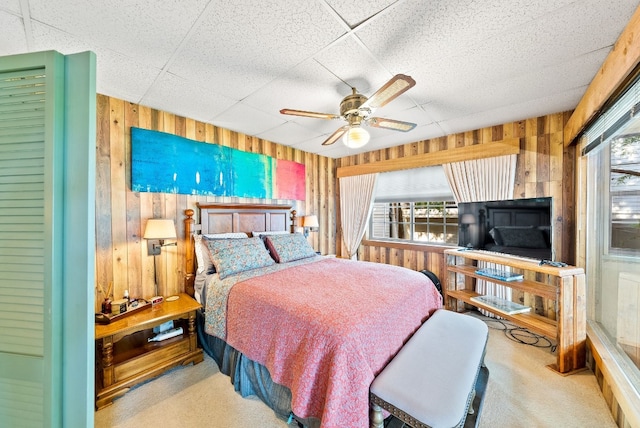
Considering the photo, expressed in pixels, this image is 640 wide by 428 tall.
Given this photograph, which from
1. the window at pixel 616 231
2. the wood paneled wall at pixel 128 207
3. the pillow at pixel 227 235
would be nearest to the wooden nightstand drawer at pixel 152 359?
the wood paneled wall at pixel 128 207

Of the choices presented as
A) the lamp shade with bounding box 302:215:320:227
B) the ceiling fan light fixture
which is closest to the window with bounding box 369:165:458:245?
the lamp shade with bounding box 302:215:320:227

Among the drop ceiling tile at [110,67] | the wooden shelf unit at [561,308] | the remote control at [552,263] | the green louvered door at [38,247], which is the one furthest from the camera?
the remote control at [552,263]

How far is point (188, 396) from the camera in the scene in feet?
6.00

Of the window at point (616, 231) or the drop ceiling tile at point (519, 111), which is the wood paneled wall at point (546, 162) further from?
the window at point (616, 231)

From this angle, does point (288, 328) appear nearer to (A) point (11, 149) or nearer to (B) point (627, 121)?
(A) point (11, 149)

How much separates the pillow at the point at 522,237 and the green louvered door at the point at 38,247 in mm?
3366

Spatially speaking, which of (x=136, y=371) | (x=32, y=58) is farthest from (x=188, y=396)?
(x=32, y=58)

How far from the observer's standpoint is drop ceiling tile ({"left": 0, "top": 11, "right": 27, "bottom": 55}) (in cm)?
135

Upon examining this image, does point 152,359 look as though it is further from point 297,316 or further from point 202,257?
point 297,316

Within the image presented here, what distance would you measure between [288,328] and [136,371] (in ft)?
4.59

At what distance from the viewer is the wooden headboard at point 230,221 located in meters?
2.70

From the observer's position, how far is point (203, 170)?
2920 millimetres

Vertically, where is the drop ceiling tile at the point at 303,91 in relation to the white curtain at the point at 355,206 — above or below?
above

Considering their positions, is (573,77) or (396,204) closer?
(573,77)
